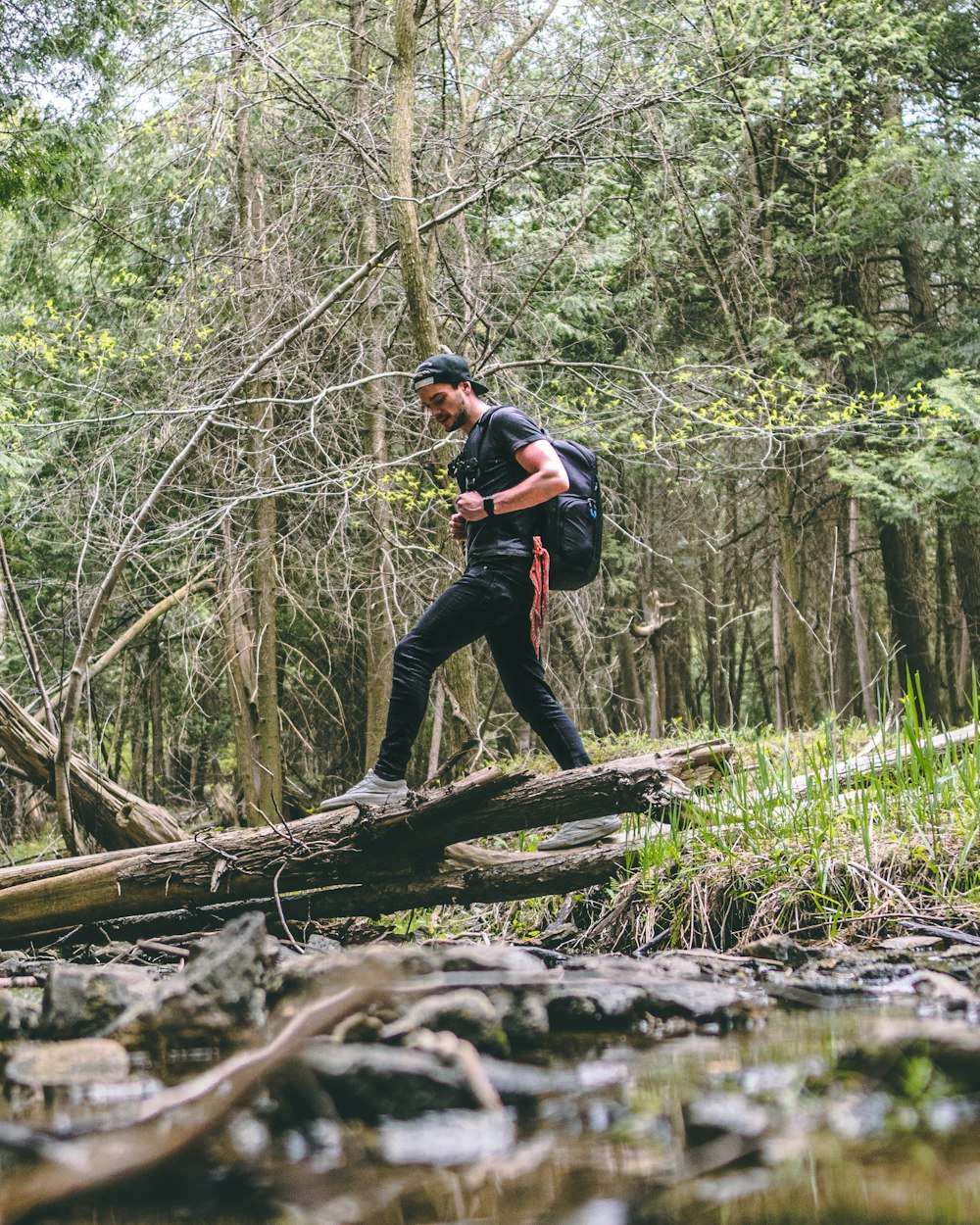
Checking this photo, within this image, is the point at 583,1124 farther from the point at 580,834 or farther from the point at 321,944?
the point at 580,834

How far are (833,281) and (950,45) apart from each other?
3620 mm

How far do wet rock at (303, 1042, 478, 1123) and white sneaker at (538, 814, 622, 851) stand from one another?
2915 millimetres

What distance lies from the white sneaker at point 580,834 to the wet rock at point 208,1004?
2233 mm

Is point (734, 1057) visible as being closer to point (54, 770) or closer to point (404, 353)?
point (54, 770)

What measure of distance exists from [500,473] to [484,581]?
529mm

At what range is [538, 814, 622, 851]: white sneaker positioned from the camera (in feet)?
16.2

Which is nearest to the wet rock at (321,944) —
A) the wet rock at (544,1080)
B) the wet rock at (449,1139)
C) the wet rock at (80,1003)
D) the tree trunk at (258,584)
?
the wet rock at (80,1003)

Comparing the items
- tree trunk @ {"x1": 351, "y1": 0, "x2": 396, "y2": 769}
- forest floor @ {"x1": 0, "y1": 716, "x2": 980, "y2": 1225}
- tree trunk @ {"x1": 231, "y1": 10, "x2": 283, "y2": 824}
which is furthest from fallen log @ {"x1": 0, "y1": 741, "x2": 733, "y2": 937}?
tree trunk @ {"x1": 231, "y1": 10, "x2": 283, "y2": 824}

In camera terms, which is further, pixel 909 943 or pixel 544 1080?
pixel 909 943

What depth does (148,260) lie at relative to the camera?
488 inches

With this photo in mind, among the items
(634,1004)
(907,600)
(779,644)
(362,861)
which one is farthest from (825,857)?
(779,644)

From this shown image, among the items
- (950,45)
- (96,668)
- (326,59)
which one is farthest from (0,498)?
(950,45)

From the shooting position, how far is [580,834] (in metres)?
4.96

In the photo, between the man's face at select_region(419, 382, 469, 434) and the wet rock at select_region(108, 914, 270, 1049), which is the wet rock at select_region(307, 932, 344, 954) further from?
the man's face at select_region(419, 382, 469, 434)
